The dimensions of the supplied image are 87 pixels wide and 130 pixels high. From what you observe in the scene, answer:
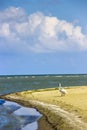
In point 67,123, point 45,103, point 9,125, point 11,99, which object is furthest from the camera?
point 11,99

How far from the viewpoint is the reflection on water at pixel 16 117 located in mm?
34062

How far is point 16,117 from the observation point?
40.0 meters

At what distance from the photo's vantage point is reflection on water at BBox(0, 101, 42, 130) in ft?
112

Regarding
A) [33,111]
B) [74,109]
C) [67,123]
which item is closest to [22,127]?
[67,123]

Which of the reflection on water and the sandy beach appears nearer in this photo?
the sandy beach

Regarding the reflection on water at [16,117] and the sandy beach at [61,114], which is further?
the reflection on water at [16,117]

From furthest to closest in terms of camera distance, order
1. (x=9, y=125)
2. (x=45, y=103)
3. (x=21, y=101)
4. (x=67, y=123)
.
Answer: (x=21, y=101) → (x=45, y=103) → (x=9, y=125) → (x=67, y=123)

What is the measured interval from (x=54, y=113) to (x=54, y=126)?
257 inches

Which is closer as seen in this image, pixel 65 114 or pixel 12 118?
pixel 65 114

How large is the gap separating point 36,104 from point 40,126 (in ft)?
49.7

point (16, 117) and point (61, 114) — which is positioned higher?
point (61, 114)

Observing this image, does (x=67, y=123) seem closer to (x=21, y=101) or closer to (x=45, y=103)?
(x=45, y=103)

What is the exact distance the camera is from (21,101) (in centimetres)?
5397

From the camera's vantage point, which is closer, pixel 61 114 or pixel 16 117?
pixel 61 114
